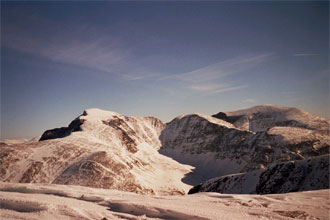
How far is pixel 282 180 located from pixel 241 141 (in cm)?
5996

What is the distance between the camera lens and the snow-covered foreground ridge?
45.8 meters

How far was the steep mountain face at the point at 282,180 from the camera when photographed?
32.3m

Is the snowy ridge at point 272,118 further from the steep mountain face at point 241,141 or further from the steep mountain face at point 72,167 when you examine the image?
the steep mountain face at point 72,167

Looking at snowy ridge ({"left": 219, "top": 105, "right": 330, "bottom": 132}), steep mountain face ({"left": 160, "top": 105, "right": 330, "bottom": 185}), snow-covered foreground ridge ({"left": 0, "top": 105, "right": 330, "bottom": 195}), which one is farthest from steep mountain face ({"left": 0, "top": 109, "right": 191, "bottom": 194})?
snowy ridge ({"left": 219, "top": 105, "right": 330, "bottom": 132})

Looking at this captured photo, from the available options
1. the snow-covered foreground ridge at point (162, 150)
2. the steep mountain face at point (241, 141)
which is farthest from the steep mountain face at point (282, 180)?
the steep mountain face at point (241, 141)

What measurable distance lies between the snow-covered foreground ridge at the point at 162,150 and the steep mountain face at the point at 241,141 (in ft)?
0.98

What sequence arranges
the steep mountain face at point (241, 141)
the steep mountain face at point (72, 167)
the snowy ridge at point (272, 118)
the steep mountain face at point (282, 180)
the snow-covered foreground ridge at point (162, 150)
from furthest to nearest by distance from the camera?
the snowy ridge at point (272, 118) → the steep mountain face at point (241, 141) → the snow-covered foreground ridge at point (162, 150) → the steep mountain face at point (72, 167) → the steep mountain face at point (282, 180)

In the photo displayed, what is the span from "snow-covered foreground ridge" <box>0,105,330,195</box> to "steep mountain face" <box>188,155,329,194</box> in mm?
20253

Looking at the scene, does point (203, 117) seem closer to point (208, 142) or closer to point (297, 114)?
point (208, 142)

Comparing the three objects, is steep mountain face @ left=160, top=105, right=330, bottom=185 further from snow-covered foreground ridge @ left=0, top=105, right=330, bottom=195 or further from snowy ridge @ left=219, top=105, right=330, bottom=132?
snow-covered foreground ridge @ left=0, top=105, right=330, bottom=195

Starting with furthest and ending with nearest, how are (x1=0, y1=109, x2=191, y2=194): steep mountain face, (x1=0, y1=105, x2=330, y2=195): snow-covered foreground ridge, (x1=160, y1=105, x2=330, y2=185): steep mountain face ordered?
(x1=160, y1=105, x2=330, y2=185): steep mountain face, (x1=0, y1=105, x2=330, y2=195): snow-covered foreground ridge, (x1=0, y1=109, x2=191, y2=194): steep mountain face

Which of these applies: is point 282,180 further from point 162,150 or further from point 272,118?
point 272,118

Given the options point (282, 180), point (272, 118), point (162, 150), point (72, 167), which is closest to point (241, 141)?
point (162, 150)

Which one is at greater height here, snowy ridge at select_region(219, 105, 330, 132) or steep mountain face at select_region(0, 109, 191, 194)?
snowy ridge at select_region(219, 105, 330, 132)
